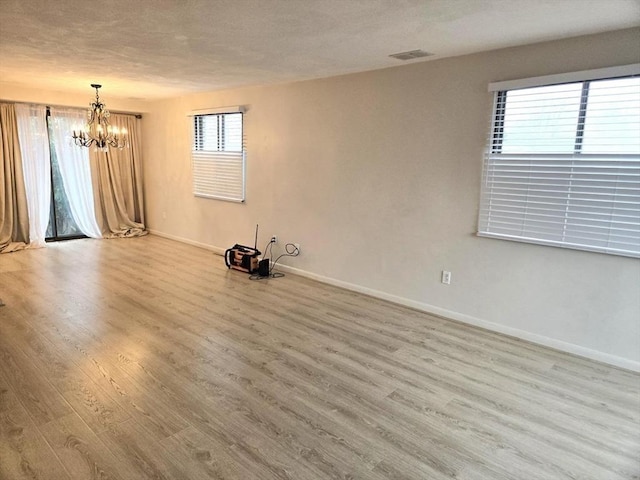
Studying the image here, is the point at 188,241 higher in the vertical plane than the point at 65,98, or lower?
lower

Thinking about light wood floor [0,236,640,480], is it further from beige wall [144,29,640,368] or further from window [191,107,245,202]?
window [191,107,245,202]

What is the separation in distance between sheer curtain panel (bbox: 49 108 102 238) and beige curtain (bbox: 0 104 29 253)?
1.89ft

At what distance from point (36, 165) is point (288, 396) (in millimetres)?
6055

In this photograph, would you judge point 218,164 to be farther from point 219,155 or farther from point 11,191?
point 11,191

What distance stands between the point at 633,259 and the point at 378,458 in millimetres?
2347

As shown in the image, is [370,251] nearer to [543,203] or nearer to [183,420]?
[543,203]

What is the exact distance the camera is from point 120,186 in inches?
293

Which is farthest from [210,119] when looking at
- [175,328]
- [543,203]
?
[543,203]

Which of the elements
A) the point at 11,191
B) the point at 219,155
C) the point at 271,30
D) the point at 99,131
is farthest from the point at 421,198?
the point at 11,191

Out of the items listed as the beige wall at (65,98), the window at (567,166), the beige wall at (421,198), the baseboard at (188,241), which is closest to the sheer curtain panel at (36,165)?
the beige wall at (65,98)

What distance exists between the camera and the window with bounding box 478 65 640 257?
2.95 m

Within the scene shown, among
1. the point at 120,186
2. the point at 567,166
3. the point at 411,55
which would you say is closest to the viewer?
the point at 567,166

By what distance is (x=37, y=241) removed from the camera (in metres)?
6.46

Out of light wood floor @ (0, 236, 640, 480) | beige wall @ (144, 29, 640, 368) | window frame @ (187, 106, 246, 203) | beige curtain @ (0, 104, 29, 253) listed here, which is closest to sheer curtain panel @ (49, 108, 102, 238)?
beige curtain @ (0, 104, 29, 253)
